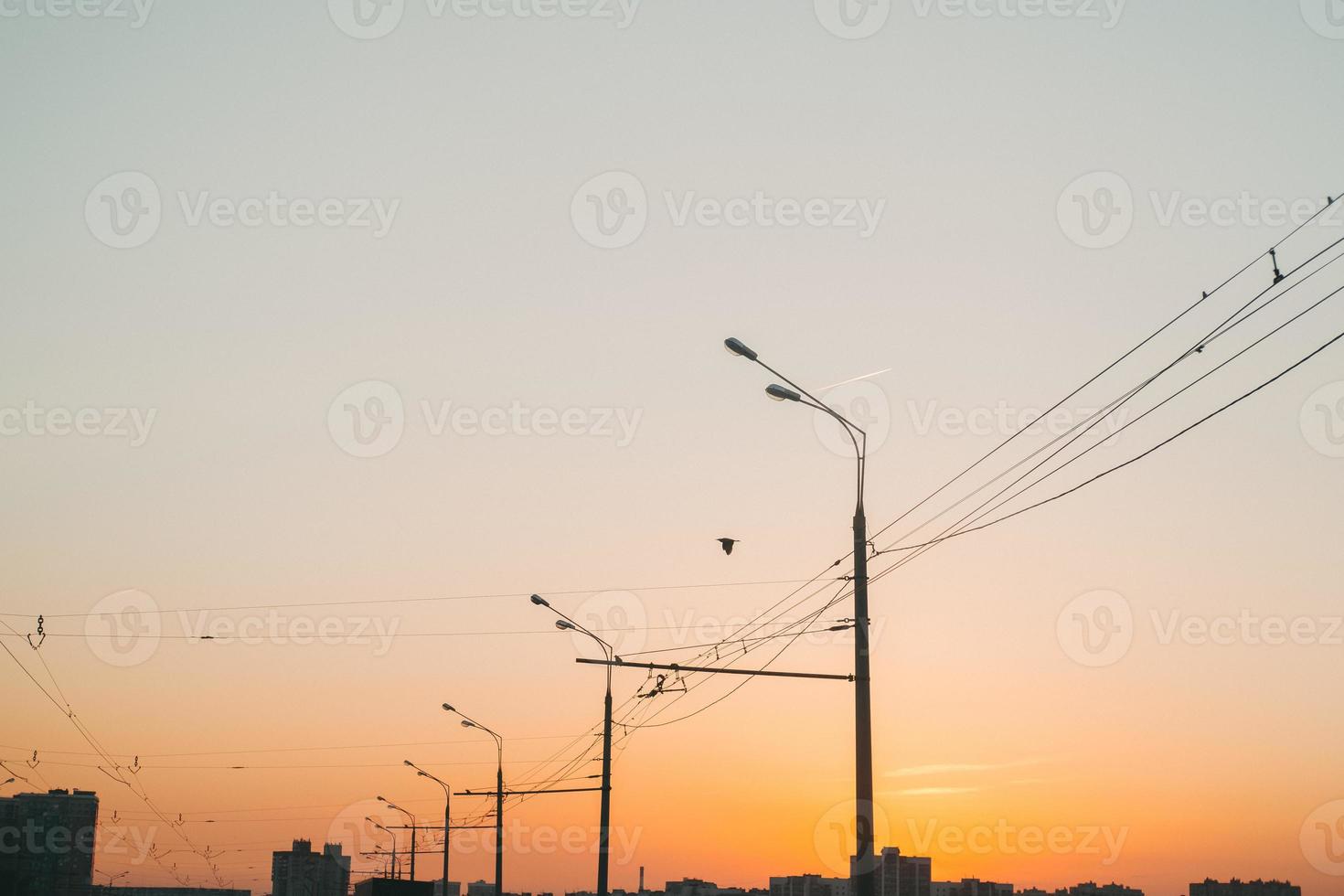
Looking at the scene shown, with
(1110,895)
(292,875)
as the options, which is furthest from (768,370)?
(1110,895)

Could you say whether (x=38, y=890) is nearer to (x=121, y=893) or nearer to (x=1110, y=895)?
(x=121, y=893)

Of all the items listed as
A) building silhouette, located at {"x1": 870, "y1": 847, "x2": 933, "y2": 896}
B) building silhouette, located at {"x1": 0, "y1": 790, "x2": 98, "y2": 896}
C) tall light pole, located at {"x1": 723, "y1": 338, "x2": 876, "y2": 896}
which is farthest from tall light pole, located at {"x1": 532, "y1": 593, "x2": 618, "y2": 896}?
building silhouette, located at {"x1": 870, "y1": 847, "x2": 933, "y2": 896}

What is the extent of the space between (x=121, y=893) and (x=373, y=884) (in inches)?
2969

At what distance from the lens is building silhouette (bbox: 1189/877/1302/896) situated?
17988 centimetres

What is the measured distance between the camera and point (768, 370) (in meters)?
21.0

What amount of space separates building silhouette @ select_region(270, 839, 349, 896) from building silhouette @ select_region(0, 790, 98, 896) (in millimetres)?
47744

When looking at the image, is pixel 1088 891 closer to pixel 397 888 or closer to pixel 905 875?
pixel 905 875

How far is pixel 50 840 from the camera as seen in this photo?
91938 mm

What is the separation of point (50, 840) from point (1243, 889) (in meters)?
159

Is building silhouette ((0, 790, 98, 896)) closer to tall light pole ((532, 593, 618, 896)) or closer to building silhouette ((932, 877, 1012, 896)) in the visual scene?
tall light pole ((532, 593, 618, 896))

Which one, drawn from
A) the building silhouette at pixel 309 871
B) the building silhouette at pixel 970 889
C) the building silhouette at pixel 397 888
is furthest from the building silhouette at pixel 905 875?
the building silhouette at pixel 397 888

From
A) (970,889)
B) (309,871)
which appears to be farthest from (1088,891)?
(309,871)

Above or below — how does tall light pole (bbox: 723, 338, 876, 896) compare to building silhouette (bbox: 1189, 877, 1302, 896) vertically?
above

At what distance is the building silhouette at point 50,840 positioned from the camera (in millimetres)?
87750
